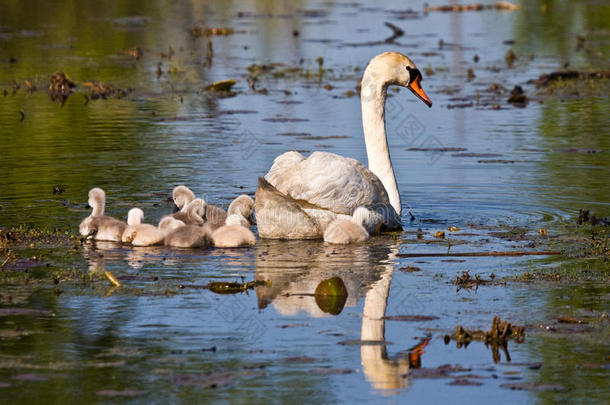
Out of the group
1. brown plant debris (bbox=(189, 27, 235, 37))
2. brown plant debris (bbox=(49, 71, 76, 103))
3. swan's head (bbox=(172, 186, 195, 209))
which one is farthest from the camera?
brown plant debris (bbox=(189, 27, 235, 37))

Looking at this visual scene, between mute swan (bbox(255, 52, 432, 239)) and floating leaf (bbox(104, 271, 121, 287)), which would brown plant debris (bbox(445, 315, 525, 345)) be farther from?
mute swan (bbox(255, 52, 432, 239))

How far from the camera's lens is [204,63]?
87.8 ft

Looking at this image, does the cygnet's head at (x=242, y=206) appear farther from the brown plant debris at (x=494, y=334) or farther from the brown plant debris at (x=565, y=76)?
the brown plant debris at (x=565, y=76)

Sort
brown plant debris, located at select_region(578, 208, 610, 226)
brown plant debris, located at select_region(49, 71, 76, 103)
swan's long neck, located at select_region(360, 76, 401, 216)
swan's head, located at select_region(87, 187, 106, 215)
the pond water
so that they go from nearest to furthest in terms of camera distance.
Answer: the pond water → swan's head, located at select_region(87, 187, 106, 215) → brown plant debris, located at select_region(578, 208, 610, 226) → swan's long neck, located at select_region(360, 76, 401, 216) → brown plant debris, located at select_region(49, 71, 76, 103)

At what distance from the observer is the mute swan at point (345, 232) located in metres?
11.1

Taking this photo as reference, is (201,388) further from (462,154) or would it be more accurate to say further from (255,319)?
(462,154)

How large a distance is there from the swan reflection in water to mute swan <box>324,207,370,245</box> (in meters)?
0.09

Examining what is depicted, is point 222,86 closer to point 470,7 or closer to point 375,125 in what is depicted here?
point 375,125

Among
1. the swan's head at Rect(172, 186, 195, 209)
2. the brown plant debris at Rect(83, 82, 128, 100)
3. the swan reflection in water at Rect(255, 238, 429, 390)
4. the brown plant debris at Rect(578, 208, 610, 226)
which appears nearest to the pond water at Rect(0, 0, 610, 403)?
the swan reflection in water at Rect(255, 238, 429, 390)

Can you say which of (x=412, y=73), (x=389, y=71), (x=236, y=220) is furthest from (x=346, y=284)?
(x=412, y=73)

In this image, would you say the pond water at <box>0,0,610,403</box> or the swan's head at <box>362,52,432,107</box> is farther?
the swan's head at <box>362,52,432,107</box>

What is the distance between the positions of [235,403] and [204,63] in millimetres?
20629

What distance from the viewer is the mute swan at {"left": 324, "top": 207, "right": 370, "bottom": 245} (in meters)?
11.1

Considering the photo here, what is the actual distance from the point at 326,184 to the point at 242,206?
1173 millimetres
